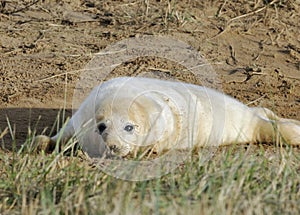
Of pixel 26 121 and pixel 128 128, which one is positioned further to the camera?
pixel 26 121

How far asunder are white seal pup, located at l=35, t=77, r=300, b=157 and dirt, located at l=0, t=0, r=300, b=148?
0.92m

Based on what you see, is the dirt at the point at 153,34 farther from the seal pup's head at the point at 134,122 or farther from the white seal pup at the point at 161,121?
the seal pup's head at the point at 134,122

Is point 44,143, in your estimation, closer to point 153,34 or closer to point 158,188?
point 158,188

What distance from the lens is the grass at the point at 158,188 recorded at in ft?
13.4

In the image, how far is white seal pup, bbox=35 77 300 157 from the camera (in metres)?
5.44

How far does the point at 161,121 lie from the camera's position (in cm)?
562

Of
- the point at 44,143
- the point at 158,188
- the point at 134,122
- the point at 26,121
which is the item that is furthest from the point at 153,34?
the point at 158,188

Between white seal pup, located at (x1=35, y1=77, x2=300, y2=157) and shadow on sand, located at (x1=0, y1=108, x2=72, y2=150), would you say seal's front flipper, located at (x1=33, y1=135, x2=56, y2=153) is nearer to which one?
white seal pup, located at (x1=35, y1=77, x2=300, y2=157)

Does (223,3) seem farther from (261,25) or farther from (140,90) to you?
(140,90)

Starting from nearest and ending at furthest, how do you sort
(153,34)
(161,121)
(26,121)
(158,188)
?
(158,188)
(161,121)
(26,121)
(153,34)

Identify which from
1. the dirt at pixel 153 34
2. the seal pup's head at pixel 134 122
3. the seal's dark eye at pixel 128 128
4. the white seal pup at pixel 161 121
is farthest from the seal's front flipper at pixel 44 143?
the dirt at pixel 153 34

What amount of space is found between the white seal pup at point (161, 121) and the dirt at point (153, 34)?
3.03 feet

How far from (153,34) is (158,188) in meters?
4.38

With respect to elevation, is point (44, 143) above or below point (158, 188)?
below
